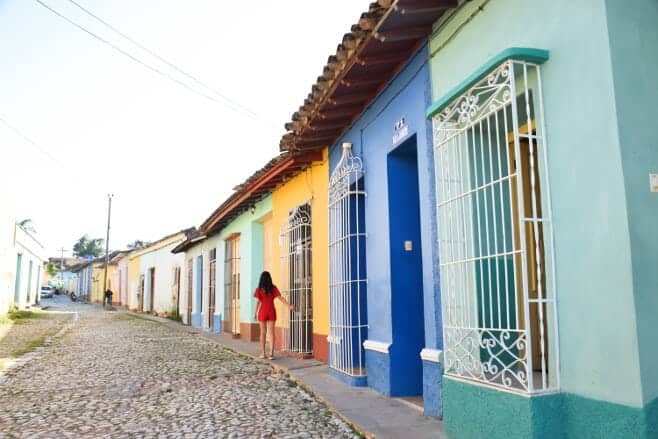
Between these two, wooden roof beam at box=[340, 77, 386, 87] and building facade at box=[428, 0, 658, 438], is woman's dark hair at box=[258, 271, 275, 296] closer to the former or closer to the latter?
wooden roof beam at box=[340, 77, 386, 87]

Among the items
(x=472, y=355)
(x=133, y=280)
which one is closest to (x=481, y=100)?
(x=472, y=355)

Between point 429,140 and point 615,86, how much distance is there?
192cm

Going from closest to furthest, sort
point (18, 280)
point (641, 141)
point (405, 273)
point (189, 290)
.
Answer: point (641, 141)
point (405, 273)
point (189, 290)
point (18, 280)

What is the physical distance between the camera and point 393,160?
572 cm

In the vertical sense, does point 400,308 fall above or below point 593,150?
below

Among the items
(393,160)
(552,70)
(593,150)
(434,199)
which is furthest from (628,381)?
(393,160)

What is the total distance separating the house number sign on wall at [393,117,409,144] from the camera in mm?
5250

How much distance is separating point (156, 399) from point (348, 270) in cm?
Answer: 243

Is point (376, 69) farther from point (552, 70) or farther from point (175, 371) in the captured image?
point (175, 371)

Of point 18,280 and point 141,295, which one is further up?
point 18,280

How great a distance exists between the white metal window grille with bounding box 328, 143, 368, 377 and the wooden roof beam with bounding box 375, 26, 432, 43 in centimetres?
193

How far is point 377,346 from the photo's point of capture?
571 cm

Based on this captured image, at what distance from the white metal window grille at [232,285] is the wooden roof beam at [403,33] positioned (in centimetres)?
902

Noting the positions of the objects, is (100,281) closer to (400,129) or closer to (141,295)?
(141,295)
